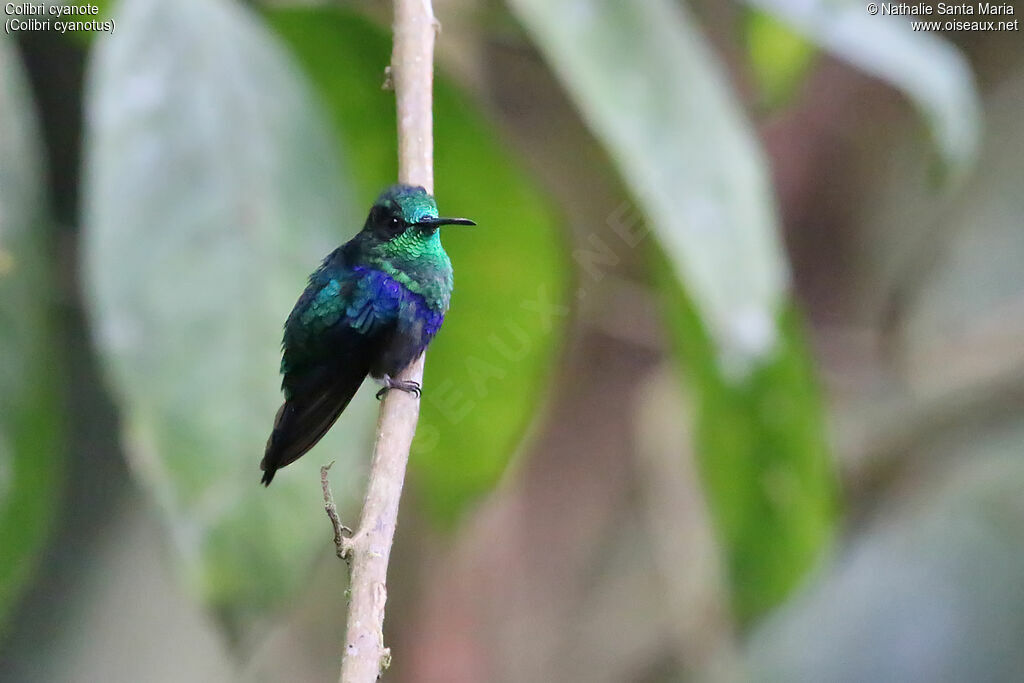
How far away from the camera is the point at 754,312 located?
5.71ft

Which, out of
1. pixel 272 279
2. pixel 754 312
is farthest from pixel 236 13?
pixel 754 312

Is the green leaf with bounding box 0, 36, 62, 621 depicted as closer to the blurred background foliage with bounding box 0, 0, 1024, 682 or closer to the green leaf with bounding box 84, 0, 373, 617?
the blurred background foliage with bounding box 0, 0, 1024, 682

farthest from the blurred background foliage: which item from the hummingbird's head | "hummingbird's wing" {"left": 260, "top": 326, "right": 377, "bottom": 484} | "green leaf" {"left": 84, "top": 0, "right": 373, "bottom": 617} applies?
the hummingbird's head

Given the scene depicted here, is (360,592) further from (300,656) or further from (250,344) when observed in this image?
(300,656)

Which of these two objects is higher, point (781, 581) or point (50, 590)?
point (781, 581)

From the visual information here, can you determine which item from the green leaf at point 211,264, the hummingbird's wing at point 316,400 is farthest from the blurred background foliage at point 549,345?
the hummingbird's wing at point 316,400

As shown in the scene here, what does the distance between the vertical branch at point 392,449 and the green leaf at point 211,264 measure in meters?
0.37

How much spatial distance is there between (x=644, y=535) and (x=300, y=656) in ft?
4.26

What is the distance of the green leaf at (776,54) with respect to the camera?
2.41 meters

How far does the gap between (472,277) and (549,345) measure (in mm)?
199

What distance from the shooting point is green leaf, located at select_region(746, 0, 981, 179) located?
208 cm

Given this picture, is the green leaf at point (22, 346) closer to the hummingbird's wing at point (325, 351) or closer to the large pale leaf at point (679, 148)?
the hummingbird's wing at point (325, 351)

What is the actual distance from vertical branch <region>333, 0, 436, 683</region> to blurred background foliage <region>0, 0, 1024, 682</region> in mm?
448

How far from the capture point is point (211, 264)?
1.65 m
